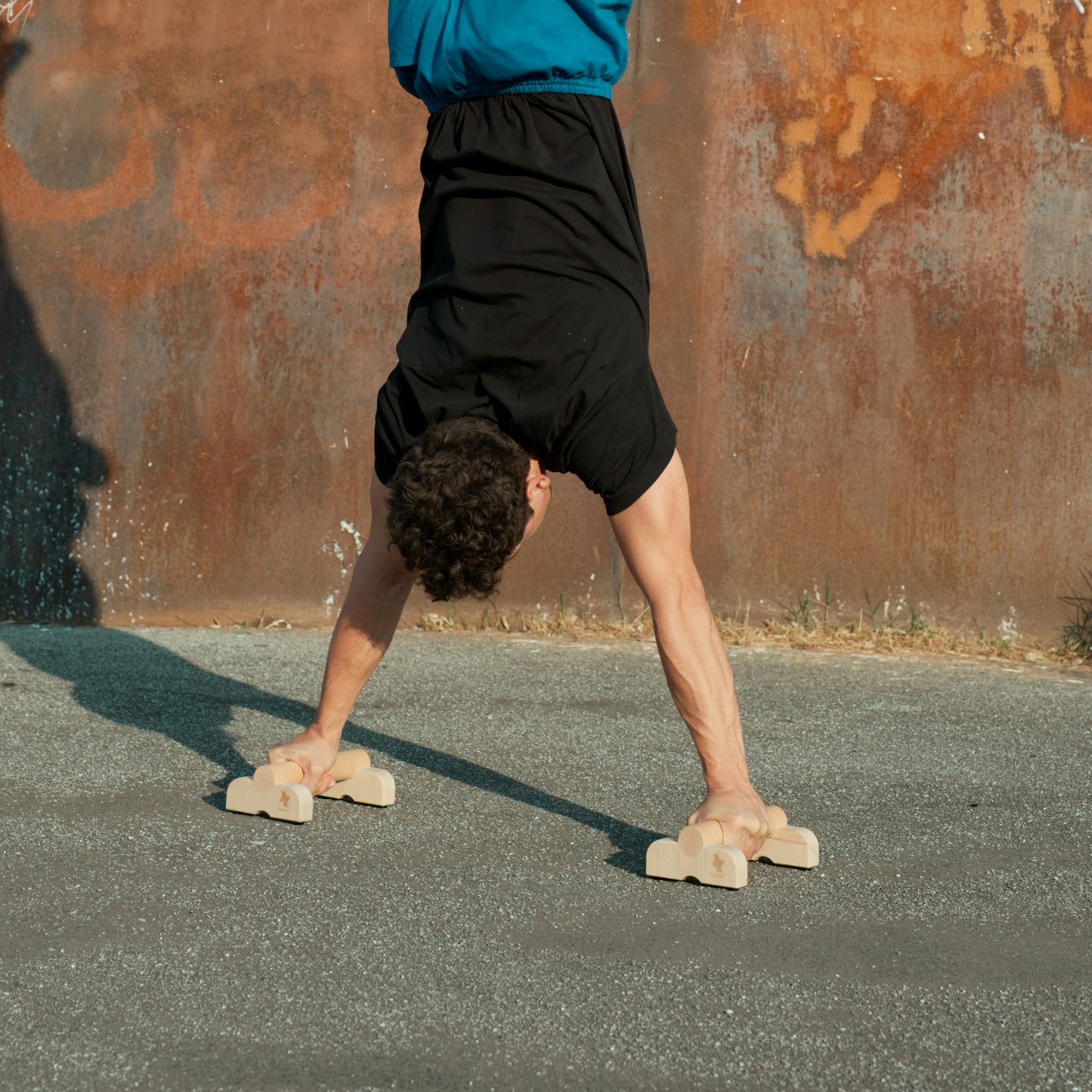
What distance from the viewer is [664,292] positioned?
5031mm

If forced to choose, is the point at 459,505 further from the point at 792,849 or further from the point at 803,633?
the point at 803,633

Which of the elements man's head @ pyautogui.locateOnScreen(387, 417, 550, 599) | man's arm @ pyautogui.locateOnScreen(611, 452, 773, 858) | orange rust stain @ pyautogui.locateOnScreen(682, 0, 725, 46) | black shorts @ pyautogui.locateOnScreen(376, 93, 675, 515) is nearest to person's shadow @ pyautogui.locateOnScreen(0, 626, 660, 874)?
man's arm @ pyautogui.locateOnScreen(611, 452, 773, 858)

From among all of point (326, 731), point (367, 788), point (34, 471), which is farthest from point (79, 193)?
point (367, 788)

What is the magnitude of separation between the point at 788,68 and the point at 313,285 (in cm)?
200

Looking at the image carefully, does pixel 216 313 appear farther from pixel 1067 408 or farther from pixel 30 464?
pixel 1067 408

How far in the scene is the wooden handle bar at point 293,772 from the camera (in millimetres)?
2928

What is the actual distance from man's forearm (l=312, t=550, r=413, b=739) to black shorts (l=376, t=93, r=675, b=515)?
26 cm

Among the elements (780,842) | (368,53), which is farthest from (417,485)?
(368,53)

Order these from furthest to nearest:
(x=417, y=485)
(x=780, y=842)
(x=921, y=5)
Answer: (x=921, y=5) → (x=780, y=842) → (x=417, y=485)

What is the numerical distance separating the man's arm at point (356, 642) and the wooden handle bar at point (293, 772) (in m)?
0.02

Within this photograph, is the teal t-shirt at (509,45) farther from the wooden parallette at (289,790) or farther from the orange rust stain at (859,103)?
the orange rust stain at (859,103)

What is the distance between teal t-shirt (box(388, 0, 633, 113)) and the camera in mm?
2729

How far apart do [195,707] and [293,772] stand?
1.08 metres

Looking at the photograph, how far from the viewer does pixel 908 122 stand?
496 cm
